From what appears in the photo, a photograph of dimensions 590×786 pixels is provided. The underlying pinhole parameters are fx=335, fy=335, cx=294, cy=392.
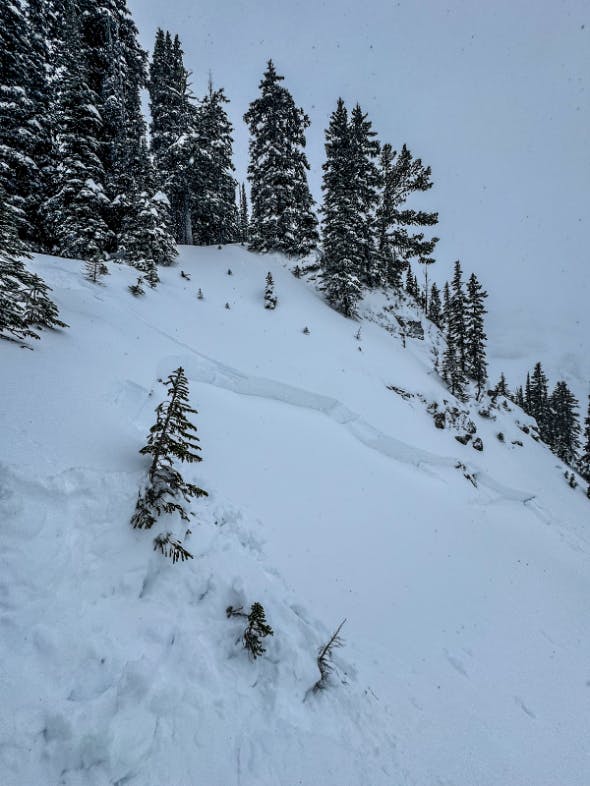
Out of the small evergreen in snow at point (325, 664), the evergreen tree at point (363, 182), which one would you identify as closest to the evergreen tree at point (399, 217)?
the evergreen tree at point (363, 182)

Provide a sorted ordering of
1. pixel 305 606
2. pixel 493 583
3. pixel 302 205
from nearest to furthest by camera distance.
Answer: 1. pixel 305 606
2. pixel 493 583
3. pixel 302 205

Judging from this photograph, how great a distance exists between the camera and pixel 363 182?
2267cm

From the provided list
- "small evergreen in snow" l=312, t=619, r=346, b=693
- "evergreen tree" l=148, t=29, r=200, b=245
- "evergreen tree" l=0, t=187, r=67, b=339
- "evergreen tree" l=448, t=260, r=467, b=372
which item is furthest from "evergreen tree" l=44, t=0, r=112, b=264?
"evergreen tree" l=448, t=260, r=467, b=372

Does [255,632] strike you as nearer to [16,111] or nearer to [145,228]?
[145,228]

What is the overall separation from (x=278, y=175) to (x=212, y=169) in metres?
5.21

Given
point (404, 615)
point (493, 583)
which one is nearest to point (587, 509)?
point (493, 583)

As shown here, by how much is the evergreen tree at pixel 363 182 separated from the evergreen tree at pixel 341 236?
0.36 meters

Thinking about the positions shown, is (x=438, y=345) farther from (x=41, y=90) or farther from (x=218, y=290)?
(x=41, y=90)

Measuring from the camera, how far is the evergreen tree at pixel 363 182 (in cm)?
2159

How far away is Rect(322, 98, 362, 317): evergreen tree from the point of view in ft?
65.7

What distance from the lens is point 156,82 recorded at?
25.6 meters

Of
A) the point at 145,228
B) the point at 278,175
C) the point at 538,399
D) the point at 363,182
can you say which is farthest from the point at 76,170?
the point at 538,399

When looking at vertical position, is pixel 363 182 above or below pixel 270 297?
above

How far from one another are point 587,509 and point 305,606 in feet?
72.0
